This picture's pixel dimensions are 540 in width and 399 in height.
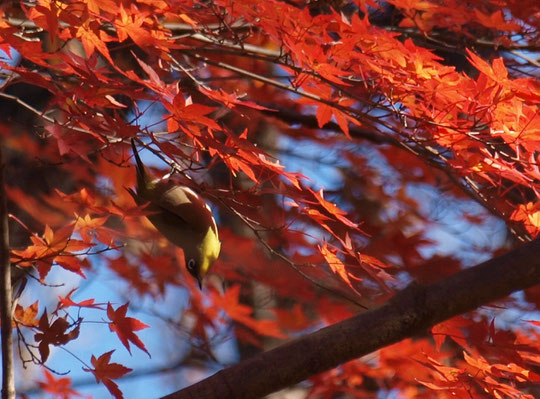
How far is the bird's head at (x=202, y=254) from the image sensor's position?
2871mm

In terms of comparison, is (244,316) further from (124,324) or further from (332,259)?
(124,324)

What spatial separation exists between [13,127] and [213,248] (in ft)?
4.83

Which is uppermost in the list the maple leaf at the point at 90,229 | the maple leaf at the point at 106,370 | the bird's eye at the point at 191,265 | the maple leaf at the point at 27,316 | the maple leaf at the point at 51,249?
the maple leaf at the point at 51,249

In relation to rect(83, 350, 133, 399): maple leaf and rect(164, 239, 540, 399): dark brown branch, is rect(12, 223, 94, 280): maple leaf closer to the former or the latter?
rect(83, 350, 133, 399): maple leaf

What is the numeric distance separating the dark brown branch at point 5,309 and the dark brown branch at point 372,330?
0.47m

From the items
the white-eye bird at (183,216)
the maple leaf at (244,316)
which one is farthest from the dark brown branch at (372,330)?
the maple leaf at (244,316)

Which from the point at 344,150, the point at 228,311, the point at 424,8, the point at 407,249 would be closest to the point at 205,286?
the point at 228,311

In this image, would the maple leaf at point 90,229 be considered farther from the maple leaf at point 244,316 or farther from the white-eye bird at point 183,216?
the maple leaf at point 244,316

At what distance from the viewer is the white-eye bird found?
2785 millimetres

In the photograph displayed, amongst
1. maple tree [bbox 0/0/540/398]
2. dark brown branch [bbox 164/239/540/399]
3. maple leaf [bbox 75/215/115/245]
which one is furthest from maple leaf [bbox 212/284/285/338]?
dark brown branch [bbox 164/239/540/399]

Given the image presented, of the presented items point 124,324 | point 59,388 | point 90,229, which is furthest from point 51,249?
point 59,388

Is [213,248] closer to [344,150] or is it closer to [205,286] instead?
[205,286]

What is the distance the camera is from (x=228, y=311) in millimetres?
4152

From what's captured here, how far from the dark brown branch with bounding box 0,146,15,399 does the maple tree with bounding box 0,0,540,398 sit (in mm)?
235
